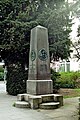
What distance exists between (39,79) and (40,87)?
1.23ft

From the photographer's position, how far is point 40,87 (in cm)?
1183

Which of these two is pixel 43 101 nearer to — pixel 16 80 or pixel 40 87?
pixel 40 87

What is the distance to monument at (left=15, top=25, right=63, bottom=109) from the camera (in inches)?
449

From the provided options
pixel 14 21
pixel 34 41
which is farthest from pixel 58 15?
pixel 34 41

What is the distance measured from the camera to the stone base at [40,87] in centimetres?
1173

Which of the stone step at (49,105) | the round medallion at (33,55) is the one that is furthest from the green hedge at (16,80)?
the stone step at (49,105)

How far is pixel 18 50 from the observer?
16922mm

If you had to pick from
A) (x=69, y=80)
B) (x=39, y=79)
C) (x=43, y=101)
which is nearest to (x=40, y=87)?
(x=39, y=79)

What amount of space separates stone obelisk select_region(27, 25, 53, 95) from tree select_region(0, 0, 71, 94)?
403cm

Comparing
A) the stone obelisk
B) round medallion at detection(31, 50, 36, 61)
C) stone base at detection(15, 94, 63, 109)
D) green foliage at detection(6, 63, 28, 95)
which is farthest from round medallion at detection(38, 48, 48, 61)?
green foliage at detection(6, 63, 28, 95)

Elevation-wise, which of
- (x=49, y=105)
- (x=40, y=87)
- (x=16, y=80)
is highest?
(x=16, y=80)

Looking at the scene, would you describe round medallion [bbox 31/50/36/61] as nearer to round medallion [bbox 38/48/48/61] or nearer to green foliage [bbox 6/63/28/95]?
round medallion [bbox 38/48/48/61]

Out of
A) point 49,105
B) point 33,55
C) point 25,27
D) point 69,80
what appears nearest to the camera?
point 49,105

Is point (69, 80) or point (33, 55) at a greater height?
point (33, 55)
